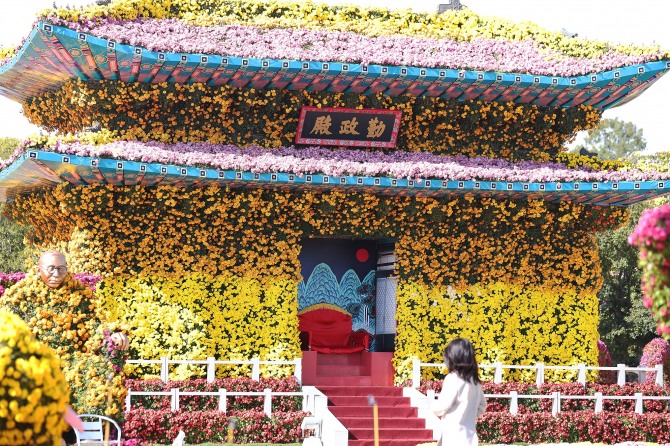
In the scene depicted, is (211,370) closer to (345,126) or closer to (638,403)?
(345,126)

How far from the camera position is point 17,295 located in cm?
1572

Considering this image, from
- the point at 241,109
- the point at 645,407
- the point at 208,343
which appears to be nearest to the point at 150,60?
the point at 241,109

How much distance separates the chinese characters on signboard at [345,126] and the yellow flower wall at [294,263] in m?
1.19

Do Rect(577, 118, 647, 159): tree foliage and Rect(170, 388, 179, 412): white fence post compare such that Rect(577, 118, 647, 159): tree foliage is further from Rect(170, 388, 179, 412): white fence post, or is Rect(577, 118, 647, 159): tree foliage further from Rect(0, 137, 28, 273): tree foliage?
Rect(170, 388, 179, 412): white fence post

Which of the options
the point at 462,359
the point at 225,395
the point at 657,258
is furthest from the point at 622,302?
the point at 657,258

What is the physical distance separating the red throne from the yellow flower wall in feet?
5.40

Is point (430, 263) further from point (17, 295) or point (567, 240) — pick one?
point (17, 295)

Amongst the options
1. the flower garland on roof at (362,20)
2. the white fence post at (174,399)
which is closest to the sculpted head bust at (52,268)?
the white fence post at (174,399)

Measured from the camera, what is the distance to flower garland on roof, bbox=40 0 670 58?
21359 mm

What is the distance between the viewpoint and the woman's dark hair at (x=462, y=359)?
9.90 m

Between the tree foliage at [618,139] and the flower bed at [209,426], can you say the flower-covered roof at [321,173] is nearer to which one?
the flower bed at [209,426]

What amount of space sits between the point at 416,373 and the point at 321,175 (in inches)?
165

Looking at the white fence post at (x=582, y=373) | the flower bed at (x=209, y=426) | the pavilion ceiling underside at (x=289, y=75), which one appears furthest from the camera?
the white fence post at (x=582, y=373)

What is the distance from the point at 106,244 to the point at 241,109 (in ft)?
11.9
